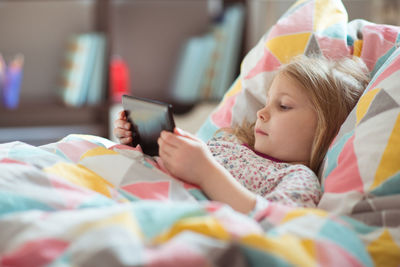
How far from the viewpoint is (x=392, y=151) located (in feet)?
2.70

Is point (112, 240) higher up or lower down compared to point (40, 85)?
→ higher up

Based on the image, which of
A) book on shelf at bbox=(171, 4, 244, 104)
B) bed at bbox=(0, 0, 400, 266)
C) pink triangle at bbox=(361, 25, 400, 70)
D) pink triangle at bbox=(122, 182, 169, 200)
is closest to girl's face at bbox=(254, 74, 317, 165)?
bed at bbox=(0, 0, 400, 266)

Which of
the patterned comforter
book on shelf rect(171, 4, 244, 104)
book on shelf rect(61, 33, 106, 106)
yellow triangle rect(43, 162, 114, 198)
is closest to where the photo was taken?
the patterned comforter

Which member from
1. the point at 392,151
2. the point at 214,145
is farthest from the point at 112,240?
the point at 214,145

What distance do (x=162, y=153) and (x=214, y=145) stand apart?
0.28m

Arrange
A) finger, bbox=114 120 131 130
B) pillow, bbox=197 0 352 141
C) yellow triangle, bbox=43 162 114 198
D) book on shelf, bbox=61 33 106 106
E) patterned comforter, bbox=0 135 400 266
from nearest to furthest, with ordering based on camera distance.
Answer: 1. patterned comforter, bbox=0 135 400 266
2. yellow triangle, bbox=43 162 114 198
3. finger, bbox=114 120 131 130
4. pillow, bbox=197 0 352 141
5. book on shelf, bbox=61 33 106 106


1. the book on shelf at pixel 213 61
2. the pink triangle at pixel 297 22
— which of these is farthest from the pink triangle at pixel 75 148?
the book on shelf at pixel 213 61

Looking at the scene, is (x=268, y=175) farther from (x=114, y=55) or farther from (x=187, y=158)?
(x=114, y=55)

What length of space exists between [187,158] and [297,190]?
0.20m

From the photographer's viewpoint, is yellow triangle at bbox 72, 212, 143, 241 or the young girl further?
the young girl

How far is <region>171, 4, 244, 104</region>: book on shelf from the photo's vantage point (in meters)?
2.66

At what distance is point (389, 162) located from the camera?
32.2 inches

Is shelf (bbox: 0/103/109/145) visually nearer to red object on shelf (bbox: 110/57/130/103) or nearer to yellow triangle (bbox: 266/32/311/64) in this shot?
red object on shelf (bbox: 110/57/130/103)

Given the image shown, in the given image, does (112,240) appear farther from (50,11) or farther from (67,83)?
(50,11)
